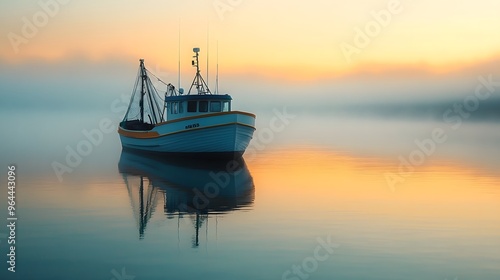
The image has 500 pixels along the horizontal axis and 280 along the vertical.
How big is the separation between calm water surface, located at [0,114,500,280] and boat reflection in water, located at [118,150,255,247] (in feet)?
0.30

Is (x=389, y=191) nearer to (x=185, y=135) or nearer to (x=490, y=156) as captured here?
(x=185, y=135)

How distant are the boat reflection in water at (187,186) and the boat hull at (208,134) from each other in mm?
830

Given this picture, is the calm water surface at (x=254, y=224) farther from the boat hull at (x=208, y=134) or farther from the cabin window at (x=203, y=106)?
the cabin window at (x=203, y=106)

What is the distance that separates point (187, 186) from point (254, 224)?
919cm

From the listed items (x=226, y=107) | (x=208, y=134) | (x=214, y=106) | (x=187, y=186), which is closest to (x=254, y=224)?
(x=187, y=186)

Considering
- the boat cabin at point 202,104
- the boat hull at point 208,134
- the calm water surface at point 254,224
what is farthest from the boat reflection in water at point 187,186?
the boat cabin at point 202,104

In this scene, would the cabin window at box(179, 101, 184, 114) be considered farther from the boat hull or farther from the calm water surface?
the calm water surface

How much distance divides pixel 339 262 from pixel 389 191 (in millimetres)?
12594

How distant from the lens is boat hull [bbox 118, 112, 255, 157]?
115ft

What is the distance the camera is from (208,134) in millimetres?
35406

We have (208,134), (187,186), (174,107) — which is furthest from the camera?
(174,107)

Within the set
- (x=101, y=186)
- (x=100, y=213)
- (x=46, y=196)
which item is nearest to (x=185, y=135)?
(x=101, y=186)

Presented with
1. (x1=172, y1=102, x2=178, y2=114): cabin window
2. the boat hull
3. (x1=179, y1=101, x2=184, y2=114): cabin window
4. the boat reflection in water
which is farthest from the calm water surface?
(x1=172, y1=102, x2=178, y2=114): cabin window

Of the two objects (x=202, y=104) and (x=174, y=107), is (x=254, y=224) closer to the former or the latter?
(x=202, y=104)
